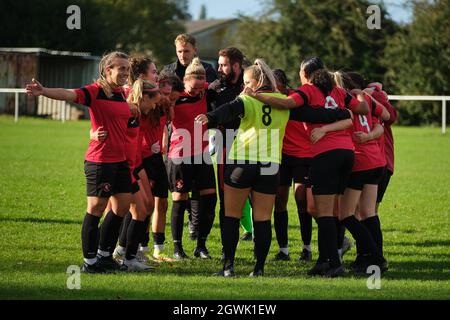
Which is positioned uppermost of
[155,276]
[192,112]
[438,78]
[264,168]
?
[438,78]

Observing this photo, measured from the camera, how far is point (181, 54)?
998 cm

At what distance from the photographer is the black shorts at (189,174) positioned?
9312mm

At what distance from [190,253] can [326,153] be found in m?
2.40

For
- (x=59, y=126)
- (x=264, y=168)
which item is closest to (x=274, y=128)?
(x=264, y=168)

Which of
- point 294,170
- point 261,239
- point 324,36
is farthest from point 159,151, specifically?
point 324,36

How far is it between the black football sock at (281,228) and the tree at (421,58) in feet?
95.6

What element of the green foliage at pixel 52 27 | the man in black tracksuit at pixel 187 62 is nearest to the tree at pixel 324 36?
the green foliage at pixel 52 27

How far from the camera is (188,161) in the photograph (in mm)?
9320

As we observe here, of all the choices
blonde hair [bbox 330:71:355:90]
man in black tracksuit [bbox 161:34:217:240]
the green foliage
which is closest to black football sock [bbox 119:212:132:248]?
man in black tracksuit [bbox 161:34:217:240]

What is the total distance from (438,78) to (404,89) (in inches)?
70.9

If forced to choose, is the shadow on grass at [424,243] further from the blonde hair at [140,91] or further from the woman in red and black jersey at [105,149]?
the woman in red and black jersey at [105,149]

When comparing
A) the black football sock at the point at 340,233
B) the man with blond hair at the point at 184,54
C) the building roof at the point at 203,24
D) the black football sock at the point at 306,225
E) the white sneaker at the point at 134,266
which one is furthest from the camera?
the building roof at the point at 203,24

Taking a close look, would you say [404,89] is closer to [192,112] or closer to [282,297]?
[192,112]

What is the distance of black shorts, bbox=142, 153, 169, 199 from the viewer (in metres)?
9.02
